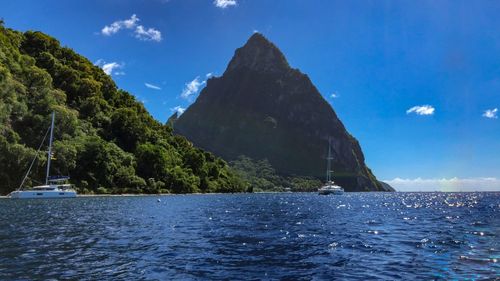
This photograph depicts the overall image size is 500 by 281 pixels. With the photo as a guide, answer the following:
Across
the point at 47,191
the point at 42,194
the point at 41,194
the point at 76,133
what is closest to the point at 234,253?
the point at 47,191

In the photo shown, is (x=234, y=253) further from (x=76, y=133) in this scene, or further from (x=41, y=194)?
(x=76, y=133)

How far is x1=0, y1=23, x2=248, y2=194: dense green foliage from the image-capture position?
11226 cm

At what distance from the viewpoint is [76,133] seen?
13675cm

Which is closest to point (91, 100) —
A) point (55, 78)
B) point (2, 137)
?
point (55, 78)

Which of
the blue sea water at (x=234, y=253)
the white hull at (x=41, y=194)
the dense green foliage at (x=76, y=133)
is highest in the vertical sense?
the dense green foliage at (x=76, y=133)

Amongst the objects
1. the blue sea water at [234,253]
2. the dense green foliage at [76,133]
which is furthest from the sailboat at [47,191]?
the blue sea water at [234,253]

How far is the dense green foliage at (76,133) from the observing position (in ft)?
368

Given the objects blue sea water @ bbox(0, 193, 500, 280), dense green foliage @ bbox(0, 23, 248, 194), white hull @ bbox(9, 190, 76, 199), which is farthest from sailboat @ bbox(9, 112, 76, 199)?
blue sea water @ bbox(0, 193, 500, 280)

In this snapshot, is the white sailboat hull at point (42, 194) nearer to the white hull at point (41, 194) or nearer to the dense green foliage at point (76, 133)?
the white hull at point (41, 194)

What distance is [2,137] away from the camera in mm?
100750

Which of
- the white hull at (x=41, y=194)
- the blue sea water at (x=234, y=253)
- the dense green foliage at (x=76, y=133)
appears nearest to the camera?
the blue sea water at (x=234, y=253)

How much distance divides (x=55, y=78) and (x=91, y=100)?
22.6 metres

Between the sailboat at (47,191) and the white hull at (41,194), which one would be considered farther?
the sailboat at (47,191)

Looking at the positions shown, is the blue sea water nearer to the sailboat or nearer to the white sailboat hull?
the white sailboat hull
